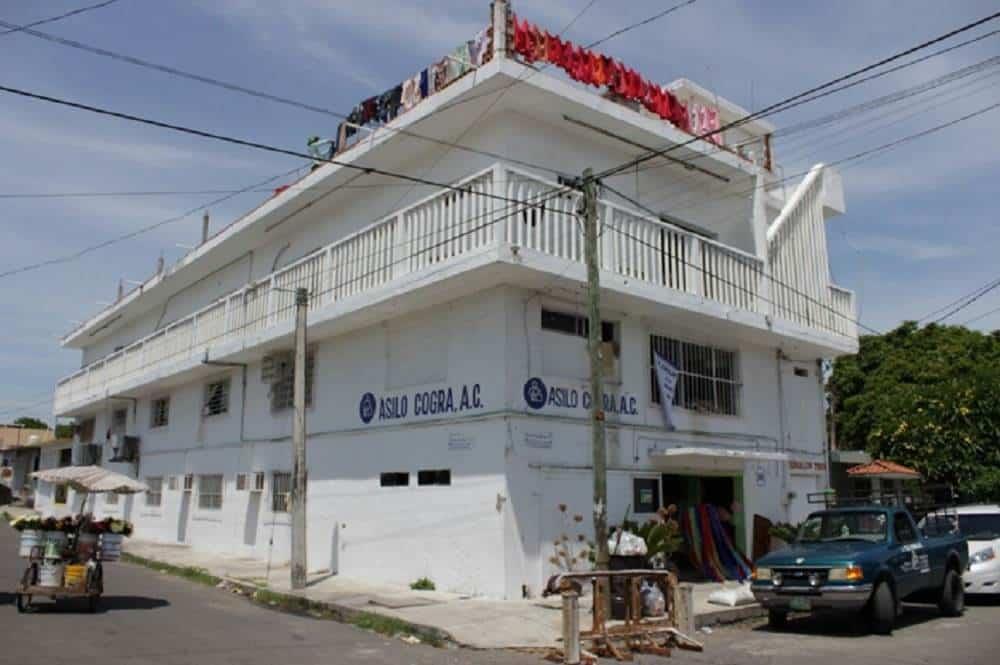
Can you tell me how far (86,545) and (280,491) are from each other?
6224 millimetres

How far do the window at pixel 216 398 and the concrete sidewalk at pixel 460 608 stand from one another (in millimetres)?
6142

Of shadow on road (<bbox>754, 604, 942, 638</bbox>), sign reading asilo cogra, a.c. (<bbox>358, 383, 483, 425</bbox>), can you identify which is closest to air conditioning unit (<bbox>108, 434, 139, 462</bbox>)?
sign reading asilo cogra, a.c. (<bbox>358, 383, 483, 425</bbox>)

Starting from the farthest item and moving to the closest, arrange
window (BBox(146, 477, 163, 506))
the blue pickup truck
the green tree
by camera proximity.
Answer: the green tree
window (BBox(146, 477, 163, 506))
the blue pickup truck

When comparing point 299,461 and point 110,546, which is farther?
point 299,461

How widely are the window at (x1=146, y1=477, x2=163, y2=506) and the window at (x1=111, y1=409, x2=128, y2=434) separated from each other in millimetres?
3875

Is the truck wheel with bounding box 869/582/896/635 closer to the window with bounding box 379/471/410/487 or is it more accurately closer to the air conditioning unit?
the window with bounding box 379/471/410/487

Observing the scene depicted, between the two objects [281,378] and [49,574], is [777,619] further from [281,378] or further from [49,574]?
[281,378]

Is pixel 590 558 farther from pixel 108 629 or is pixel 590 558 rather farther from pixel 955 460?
pixel 955 460

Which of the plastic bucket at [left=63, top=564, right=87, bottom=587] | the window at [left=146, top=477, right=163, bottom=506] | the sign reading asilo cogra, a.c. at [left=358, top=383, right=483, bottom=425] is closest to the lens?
the plastic bucket at [left=63, top=564, right=87, bottom=587]

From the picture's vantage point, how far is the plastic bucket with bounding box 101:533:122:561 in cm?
1188

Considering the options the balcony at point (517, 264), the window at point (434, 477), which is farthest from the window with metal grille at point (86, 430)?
the window at point (434, 477)

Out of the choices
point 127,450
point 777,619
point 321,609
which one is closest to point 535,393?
point 321,609

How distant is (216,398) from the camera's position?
21812mm

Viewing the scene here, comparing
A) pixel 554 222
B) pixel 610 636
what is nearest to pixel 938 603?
pixel 610 636
